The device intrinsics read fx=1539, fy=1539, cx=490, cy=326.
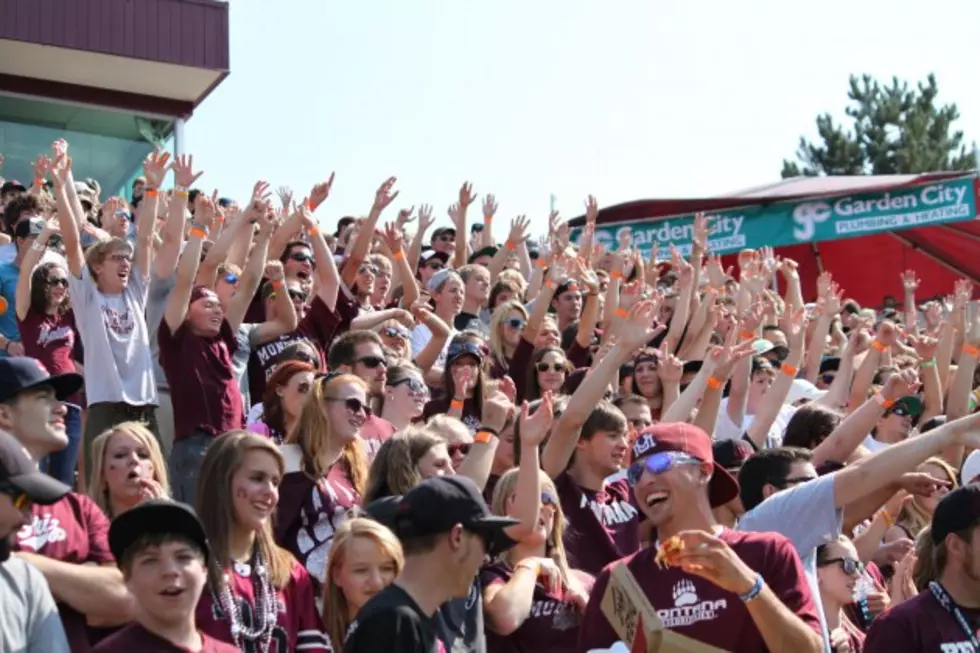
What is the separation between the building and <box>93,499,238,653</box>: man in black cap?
1601cm

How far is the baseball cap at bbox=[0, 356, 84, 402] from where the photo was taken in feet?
18.0

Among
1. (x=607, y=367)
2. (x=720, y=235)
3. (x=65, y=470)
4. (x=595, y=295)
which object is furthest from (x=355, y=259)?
(x=720, y=235)

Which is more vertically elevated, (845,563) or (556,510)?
(556,510)

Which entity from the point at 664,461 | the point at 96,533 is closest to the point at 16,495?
the point at 96,533

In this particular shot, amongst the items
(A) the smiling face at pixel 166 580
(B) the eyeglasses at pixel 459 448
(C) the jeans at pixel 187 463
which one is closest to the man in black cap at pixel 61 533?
(A) the smiling face at pixel 166 580

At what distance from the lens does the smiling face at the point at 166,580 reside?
4715mm

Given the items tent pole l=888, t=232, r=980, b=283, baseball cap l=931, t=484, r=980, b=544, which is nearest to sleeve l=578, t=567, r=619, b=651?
baseball cap l=931, t=484, r=980, b=544

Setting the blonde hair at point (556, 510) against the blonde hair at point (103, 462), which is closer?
the blonde hair at point (103, 462)

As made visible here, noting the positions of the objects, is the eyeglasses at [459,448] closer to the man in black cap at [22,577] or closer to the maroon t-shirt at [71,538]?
the maroon t-shirt at [71,538]

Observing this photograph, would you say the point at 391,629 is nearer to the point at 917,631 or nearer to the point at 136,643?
the point at 136,643

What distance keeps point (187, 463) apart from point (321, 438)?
6.45ft

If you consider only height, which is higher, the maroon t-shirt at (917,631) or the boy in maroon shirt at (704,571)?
the boy in maroon shirt at (704,571)

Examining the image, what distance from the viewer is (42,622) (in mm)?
4527

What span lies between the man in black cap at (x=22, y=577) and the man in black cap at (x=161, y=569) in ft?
0.71
